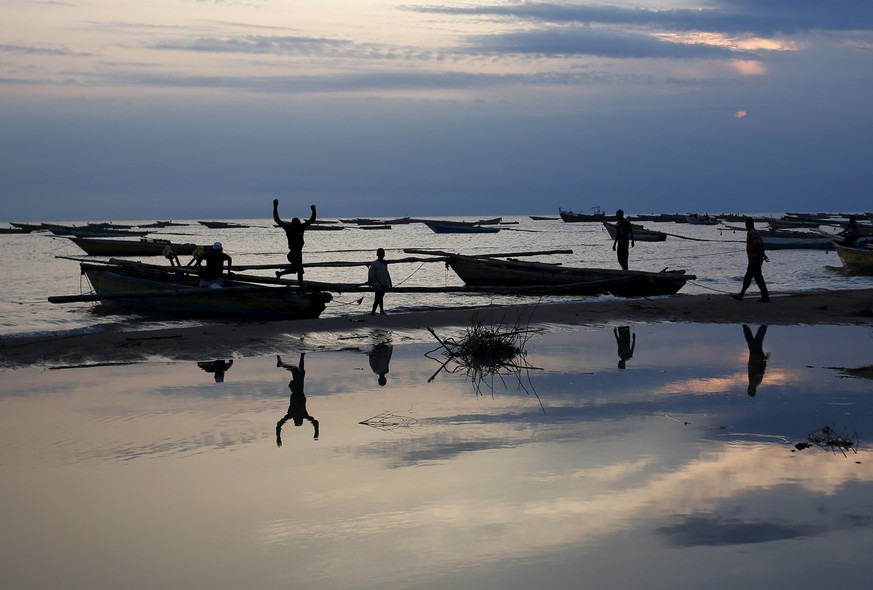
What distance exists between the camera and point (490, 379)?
36.6 feet

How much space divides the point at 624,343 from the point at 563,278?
978cm

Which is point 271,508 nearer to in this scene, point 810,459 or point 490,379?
point 810,459

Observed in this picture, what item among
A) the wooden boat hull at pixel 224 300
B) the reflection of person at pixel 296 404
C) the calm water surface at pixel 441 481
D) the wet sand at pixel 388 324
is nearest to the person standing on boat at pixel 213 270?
the wooden boat hull at pixel 224 300

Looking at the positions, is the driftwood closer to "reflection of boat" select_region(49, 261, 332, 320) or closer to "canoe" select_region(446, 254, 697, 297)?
"reflection of boat" select_region(49, 261, 332, 320)

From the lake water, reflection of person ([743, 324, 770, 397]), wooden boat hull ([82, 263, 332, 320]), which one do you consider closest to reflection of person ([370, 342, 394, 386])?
wooden boat hull ([82, 263, 332, 320])

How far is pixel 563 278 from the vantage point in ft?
78.9

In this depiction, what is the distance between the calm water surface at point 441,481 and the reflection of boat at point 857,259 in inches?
811

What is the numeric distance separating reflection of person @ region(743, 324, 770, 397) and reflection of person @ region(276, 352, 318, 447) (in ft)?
15.6

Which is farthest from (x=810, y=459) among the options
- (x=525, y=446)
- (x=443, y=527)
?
(x=443, y=527)

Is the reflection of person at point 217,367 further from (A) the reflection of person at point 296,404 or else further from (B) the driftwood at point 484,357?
(B) the driftwood at point 484,357

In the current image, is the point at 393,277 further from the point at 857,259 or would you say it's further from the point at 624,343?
the point at 624,343

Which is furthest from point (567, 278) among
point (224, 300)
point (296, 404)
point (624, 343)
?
point (296, 404)

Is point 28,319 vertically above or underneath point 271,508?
underneath

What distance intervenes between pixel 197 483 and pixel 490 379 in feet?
16.8
